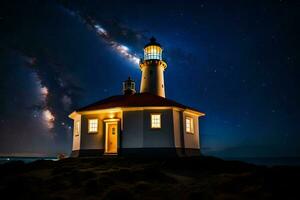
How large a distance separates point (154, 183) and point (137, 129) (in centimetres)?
665

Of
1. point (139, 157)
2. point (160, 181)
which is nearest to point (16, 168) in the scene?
point (139, 157)

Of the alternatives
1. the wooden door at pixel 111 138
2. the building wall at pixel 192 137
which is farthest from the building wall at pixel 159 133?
the wooden door at pixel 111 138

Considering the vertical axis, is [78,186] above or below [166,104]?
below

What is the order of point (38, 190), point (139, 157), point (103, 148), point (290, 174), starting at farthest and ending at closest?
1. point (103, 148)
2. point (139, 157)
3. point (290, 174)
4. point (38, 190)

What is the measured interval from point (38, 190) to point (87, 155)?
799 centimetres

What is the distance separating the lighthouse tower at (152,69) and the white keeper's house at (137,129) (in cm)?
386

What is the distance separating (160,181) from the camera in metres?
11.0

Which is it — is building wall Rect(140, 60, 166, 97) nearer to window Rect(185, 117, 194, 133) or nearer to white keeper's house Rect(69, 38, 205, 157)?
white keeper's house Rect(69, 38, 205, 157)

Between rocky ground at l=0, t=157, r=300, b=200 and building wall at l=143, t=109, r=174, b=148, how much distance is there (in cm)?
246

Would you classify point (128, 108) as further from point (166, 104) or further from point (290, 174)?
point (290, 174)

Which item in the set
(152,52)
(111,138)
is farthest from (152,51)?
(111,138)

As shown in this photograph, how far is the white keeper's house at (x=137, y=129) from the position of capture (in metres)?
16.9

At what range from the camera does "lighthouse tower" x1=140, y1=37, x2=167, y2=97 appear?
75.8 feet

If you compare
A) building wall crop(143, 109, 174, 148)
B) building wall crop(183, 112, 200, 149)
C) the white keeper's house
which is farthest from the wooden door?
building wall crop(183, 112, 200, 149)
